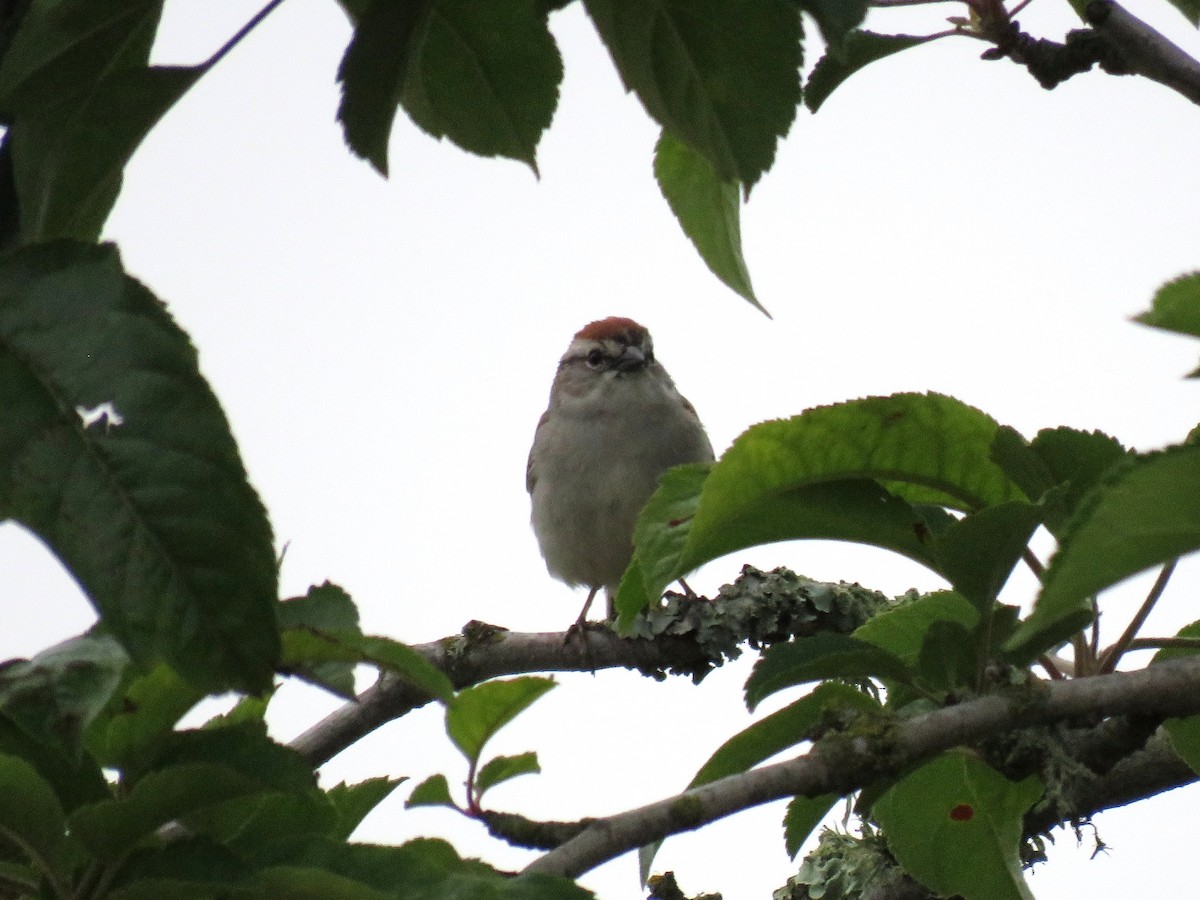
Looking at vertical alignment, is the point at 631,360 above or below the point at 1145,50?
above

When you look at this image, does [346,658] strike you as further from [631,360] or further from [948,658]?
[631,360]

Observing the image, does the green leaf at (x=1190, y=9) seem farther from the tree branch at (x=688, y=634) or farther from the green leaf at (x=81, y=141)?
the tree branch at (x=688, y=634)

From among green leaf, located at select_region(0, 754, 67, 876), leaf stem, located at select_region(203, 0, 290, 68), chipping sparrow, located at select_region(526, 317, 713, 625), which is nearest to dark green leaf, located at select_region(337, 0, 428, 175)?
leaf stem, located at select_region(203, 0, 290, 68)

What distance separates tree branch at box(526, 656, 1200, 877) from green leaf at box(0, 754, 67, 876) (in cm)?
51

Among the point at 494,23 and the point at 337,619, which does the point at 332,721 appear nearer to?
the point at 337,619

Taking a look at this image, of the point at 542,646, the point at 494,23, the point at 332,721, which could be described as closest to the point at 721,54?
the point at 494,23

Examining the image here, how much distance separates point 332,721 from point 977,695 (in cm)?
147

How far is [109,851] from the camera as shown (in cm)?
149

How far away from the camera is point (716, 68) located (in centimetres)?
139

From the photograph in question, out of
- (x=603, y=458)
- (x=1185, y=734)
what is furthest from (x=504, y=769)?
(x=603, y=458)

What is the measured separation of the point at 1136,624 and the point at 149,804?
4.54ft

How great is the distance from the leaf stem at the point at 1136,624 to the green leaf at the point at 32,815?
146cm

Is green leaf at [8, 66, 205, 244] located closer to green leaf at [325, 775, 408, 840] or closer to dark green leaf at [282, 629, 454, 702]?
dark green leaf at [282, 629, 454, 702]

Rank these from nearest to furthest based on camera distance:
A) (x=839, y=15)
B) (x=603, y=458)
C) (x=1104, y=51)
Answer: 1. (x=839, y=15)
2. (x=1104, y=51)
3. (x=603, y=458)
